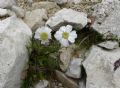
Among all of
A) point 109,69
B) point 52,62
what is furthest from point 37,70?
point 109,69

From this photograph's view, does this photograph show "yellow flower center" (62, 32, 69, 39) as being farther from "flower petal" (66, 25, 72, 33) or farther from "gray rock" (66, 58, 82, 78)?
"gray rock" (66, 58, 82, 78)

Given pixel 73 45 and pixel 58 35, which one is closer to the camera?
pixel 58 35

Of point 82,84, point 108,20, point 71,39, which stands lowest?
point 82,84

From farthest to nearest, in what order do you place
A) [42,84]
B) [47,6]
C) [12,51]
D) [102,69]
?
[47,6], [42,84], [102,69], [12,51]

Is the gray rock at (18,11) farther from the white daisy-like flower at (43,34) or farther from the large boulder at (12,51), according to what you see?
the white daisy-like flower at (43,34)

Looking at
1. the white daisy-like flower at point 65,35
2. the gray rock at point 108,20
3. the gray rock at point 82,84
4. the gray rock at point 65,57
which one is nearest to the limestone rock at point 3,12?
the white daisy-like flower at point 65,35

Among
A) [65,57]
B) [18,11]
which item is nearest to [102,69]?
[65,57]

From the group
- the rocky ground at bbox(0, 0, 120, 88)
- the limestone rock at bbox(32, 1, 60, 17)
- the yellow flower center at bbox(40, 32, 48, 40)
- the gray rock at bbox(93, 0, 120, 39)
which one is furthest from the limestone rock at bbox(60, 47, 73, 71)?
the limestone rock at bbox(32, 1, 60, 17)

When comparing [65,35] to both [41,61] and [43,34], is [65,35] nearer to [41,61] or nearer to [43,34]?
[43,34]
